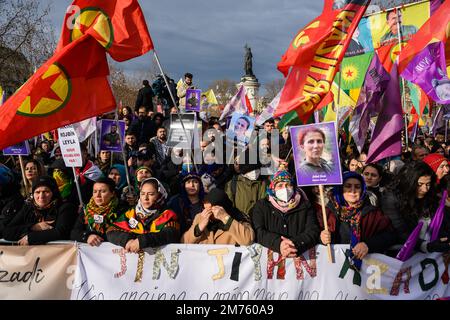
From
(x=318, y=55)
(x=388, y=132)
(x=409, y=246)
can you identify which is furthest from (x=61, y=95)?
(x=388, y=132)

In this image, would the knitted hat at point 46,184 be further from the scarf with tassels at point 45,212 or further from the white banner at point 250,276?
the white banner at point 250,276

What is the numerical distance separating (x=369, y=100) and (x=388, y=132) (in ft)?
2.62

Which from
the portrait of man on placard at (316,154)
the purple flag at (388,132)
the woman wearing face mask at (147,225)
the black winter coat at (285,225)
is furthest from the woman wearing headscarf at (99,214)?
the purple flag at (388,132)

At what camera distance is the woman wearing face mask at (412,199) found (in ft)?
12.7

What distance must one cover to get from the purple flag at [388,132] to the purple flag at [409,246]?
222 centimetres

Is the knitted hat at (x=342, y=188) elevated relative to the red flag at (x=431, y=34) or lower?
lower

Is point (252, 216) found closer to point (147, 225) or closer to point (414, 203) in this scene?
point (147, 225)

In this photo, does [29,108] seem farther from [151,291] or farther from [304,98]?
[304,98]

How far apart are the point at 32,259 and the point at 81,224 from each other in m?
0.56

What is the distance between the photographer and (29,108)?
4.09 m

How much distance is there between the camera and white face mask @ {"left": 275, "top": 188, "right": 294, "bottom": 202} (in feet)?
12.1

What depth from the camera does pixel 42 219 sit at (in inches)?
159

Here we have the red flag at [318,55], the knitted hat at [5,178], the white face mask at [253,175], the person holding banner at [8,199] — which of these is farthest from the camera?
the knitted hat at [5,178]
